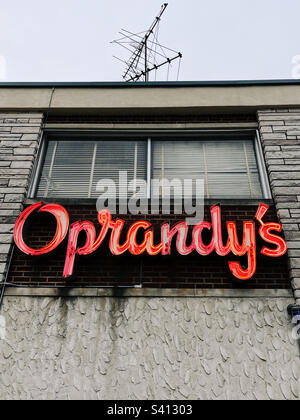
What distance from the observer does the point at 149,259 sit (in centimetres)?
596

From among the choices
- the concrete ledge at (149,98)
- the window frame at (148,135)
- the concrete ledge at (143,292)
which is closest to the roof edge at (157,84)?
the concrete ledge at (149,98)

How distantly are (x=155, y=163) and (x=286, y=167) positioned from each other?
9.41 ft

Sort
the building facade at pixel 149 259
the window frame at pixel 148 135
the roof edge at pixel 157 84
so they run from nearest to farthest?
the building facade at pixel 149 259 → the window frame at pixel 148 135 → the roof edge at pixel 157 84

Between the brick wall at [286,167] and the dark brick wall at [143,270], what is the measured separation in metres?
0.39

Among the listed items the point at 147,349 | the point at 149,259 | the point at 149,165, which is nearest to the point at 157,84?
the point at 149,165

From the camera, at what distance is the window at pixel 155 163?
23.1 ft

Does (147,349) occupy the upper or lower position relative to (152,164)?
lower

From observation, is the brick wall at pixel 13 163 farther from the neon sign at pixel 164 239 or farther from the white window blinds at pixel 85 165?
the white window blinds at pixel 85 165

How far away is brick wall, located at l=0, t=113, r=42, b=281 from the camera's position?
6.08 meters

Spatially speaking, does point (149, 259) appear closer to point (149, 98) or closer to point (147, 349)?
point (147, 349)

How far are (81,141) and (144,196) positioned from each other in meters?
2.29
